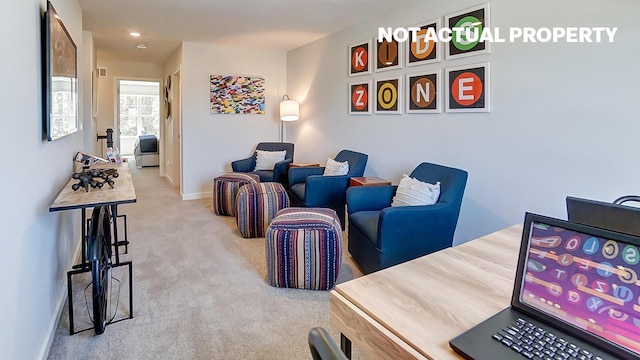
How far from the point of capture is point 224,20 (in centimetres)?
423

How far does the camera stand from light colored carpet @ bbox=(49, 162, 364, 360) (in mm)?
1943

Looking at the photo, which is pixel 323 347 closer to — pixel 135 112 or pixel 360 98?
pixel 360 98

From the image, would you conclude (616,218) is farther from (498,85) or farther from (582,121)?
(498,85)

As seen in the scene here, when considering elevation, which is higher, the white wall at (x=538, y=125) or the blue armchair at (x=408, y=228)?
the white wall at (x=538, y=125)

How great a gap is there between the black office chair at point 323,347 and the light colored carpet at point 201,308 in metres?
1.47

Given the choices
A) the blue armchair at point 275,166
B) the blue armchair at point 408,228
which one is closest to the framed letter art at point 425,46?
the blue armchair at point 408,228

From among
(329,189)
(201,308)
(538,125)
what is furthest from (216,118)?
(538,125)

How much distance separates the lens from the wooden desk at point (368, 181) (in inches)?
145

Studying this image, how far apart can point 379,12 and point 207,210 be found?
10.9ft

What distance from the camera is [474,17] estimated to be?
294 cm

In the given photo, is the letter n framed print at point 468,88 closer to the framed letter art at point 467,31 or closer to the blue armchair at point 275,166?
the framed letter art at point 467,31

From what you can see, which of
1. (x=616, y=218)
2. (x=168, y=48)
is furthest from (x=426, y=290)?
(x=168, y=48)

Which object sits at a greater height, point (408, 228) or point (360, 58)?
point (360, 58)

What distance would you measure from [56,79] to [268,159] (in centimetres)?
343
